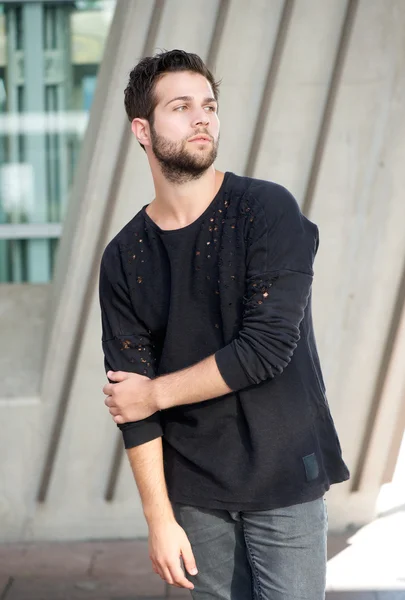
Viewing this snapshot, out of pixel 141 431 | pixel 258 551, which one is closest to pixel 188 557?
pixel 258 551

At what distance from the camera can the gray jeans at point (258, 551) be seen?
2053 mm

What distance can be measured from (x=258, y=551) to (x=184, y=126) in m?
0.97

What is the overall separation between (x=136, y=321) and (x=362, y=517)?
281 centimetres

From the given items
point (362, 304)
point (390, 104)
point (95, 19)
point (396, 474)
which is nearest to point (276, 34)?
point (390, 104)

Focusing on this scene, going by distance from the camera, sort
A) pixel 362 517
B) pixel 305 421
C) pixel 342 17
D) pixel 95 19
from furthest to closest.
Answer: pixel 95 19 → pixel 362 517 → pixel 342 17 → pixel 305 421

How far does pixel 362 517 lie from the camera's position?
4633 millimetres

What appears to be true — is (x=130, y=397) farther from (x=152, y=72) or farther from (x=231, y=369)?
(x=152, y=72)

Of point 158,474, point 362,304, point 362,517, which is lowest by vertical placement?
point 362,517

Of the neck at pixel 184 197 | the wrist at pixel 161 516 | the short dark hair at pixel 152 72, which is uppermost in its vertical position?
the short dark hair at pixel 152 72

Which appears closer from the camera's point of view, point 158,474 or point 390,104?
point 158,474

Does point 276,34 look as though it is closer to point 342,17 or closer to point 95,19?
point 342,17

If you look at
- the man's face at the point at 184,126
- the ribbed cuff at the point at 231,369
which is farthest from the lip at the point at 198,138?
the ribbed cuff at the point at 231,369

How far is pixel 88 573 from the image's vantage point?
420 centimetres

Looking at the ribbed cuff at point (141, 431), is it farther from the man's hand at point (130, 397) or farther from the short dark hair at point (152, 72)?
the short dark hair at point (152, 72)
